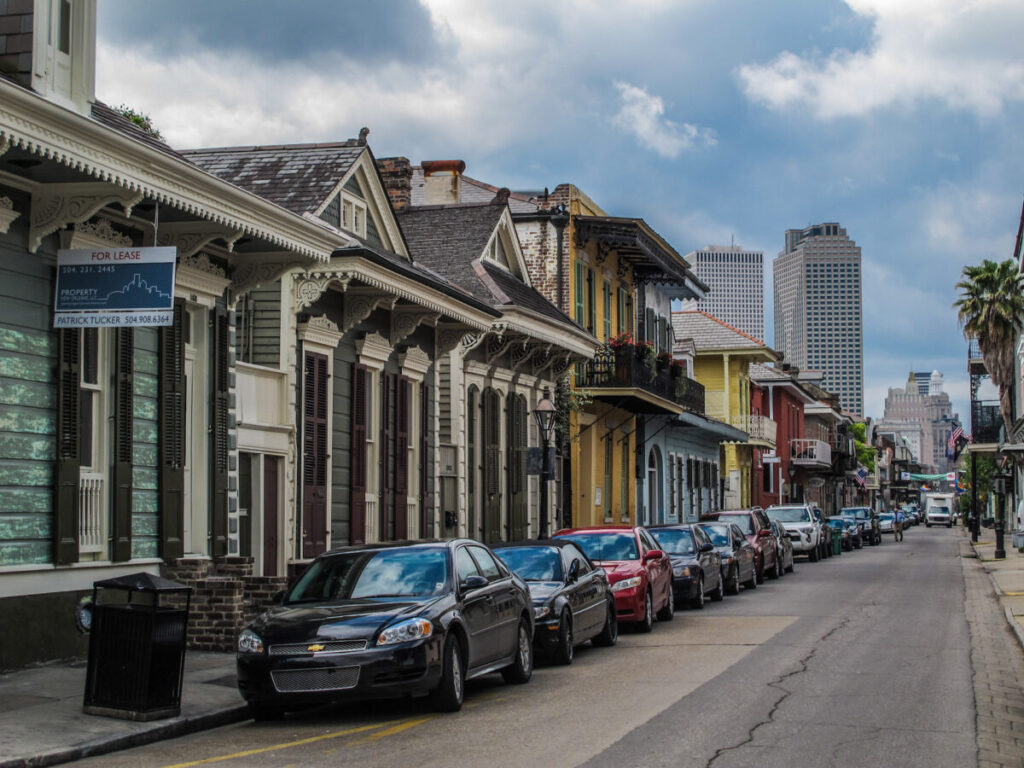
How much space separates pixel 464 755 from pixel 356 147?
14.6 meters

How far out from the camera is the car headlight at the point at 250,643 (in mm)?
11672

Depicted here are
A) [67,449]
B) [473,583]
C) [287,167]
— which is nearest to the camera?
[473,583]

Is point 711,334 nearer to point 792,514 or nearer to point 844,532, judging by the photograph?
point 844,532

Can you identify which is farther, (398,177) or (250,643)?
(398,177)

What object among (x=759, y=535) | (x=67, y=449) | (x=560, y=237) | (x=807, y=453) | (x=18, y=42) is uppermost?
(x=560, y=237)

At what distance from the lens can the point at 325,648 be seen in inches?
453

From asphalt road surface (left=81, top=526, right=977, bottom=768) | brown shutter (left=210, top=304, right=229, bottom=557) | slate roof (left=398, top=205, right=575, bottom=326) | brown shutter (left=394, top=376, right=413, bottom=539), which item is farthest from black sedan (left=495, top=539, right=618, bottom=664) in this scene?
slate roof (left=398, top=205, right=575, bottom=326)

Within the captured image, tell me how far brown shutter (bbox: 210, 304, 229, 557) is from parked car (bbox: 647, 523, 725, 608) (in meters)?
8.46

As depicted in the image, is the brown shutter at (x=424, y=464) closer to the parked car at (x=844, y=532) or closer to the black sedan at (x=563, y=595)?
the black sedan at (x=563, y=595)

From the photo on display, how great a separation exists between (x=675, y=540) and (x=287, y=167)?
365 inches

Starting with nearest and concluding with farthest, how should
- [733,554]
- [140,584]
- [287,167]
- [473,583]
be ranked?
[140,584] < [473,583] < [287,167] < [733,554]

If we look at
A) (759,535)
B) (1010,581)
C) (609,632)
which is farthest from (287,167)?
(1010,581)

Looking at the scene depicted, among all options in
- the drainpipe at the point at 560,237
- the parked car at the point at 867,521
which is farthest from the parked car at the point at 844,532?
the drainpipe at the point at 560,237

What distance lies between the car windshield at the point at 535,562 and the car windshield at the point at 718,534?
Answer: 11.5 m
